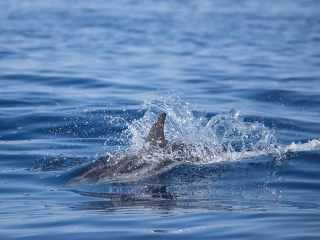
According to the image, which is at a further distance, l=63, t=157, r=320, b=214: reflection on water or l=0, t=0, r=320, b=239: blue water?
l=63, t=157, r=320, b=214: reflection on water

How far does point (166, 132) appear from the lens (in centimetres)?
1022

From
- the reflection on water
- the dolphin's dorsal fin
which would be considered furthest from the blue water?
the dolphin's dorsal fin

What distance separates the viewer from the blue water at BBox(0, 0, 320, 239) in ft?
17.6

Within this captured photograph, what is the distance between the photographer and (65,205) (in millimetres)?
6191

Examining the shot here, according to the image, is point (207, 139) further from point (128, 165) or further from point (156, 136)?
point (128, 165)

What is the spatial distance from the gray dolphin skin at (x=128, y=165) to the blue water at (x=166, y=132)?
0.22 meters

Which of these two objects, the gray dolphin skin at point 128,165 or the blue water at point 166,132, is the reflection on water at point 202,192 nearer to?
the blue water at point 166,132

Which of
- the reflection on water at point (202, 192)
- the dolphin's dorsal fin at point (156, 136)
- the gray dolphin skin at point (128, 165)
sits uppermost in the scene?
the dolphin's dorsal fin at point (156, 136)

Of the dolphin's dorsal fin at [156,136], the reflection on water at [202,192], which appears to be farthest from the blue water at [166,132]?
the dolphin's dorsal fin at [156,136]

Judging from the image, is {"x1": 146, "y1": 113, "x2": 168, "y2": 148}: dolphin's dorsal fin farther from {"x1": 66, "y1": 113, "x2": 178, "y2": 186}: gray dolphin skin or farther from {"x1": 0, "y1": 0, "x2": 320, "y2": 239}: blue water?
{"x1": 0, "y1": 0, "x2": 320, "y2": 239}: blue water

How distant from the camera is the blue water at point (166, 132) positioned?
17.6ft

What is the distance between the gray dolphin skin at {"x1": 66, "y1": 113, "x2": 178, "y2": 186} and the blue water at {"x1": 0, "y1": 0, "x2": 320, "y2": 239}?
0.73 ft

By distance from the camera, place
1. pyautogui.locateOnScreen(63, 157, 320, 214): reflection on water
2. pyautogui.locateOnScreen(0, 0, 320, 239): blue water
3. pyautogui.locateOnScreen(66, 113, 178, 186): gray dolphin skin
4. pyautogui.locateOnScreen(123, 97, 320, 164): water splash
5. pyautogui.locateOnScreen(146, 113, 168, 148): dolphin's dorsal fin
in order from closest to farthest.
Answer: pyautogui.locateOnScreen(0, 0, 320, 239): blue water < pyautogui.locateOnScreen(63, 157, 320, 214): reflection on water < pyautogui.locateOnScreen(66, 113, 178, 186): gray dolphin skin < pyautogui.locateOnScreen(146, 113, 168, 148): dolphin's dorsal fin < pyautogui.locateOnScreen(123, 97, 320, 164): water splash

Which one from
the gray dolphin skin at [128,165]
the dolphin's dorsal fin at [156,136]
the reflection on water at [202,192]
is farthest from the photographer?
the dolphin's dorsal fin at [156,136]
